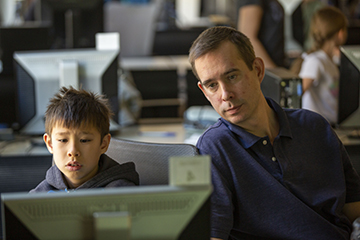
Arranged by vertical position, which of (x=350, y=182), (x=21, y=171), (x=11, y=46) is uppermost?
(x=11, y=46)

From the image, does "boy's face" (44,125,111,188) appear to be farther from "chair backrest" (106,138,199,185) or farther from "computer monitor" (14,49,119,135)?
"computer monitor" (14,49,119,135)

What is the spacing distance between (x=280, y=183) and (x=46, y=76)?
1.49 m

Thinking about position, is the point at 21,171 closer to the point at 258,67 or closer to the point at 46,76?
the point at 46,76

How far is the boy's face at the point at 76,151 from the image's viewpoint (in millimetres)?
1200

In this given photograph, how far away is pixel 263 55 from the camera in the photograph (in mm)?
2766

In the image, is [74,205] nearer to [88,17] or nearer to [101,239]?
[101,239]

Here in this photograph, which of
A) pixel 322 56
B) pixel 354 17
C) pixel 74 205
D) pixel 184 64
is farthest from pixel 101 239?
pixel 354 17

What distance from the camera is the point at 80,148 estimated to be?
47.9 inches

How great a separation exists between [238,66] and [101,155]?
48cm

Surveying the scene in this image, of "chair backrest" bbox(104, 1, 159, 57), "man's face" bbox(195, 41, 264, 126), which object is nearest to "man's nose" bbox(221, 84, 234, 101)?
"man's face" bbox(195, 41, 264, 126)

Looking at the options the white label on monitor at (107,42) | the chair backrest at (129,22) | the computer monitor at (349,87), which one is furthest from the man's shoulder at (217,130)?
the chair backrest at (129,22)

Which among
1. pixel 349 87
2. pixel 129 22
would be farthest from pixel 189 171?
pixel 129 22

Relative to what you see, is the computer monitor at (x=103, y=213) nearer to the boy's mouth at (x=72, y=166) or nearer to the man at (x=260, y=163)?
the man at (x=260, y=163)

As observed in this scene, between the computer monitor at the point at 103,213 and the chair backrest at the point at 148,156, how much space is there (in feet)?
1.89
